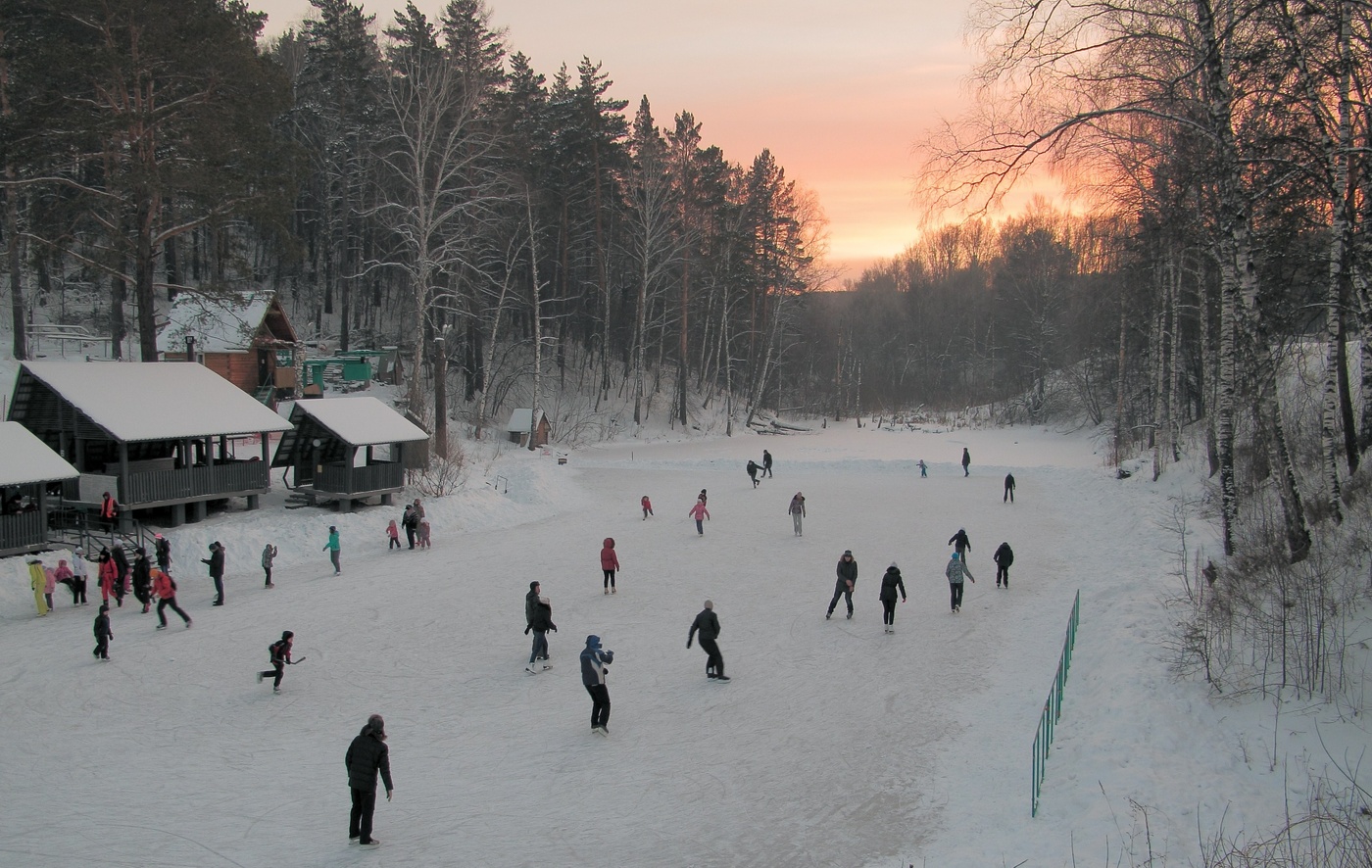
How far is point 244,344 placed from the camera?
119ft

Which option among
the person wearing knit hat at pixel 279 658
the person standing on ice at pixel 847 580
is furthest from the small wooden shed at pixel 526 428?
the person wearing knit hat at pixel 279 658

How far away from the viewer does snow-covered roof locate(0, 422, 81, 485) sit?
17.2 metres

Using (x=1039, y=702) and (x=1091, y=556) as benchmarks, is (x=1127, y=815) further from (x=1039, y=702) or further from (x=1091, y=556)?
(x=1091, y=556)

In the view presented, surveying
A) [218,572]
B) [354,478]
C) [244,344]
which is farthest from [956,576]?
[244,344]

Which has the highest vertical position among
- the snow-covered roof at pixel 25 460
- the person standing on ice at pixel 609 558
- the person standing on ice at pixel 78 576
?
the snow-covered roof at pixel 25 460

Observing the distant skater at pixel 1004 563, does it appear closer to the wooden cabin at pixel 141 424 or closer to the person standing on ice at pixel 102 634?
the person standing on ice at pixel 102 634

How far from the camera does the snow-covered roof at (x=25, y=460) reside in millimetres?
17188

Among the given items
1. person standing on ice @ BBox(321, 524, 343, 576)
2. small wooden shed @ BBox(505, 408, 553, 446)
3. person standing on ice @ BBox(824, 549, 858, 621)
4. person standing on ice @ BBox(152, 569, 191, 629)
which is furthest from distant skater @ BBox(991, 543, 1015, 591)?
small wooden shed @ BBox(505, 408, 553, 446)

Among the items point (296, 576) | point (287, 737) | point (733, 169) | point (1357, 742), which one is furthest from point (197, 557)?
point (733, 169)

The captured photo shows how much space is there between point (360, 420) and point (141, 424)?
597cm

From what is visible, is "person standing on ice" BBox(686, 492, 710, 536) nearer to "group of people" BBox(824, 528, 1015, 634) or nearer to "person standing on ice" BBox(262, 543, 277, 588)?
"group of people" BBox(824, 528, 1015, 634)

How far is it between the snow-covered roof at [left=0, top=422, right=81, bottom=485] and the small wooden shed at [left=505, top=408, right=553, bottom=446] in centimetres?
2454

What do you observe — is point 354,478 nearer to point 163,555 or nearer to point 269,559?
point 269,559

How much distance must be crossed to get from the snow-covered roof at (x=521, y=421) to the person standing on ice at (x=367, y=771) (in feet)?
112
